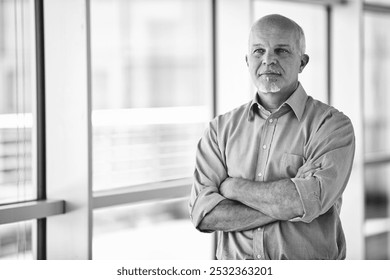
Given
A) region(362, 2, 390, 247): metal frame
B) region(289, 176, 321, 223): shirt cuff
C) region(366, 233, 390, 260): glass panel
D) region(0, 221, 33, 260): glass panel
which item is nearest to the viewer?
region(289, 176, 321, 223): shirt cuff

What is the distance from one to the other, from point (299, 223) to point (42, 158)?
4.37 feet

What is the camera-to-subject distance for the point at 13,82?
2367 mm

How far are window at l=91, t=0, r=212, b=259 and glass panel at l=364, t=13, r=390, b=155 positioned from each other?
4.61 ft

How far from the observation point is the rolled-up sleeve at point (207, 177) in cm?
158

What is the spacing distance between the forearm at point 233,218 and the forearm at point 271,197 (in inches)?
0.7

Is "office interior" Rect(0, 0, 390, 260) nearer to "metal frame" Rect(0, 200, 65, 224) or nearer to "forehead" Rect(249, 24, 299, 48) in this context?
"metal frame" Rect(0, 200, 65, 224)

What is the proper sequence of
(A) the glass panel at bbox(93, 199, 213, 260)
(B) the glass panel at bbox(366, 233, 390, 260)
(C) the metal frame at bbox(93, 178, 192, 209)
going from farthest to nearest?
1. (B) the glass panel at bbox(366, 233, 390, 260)
2. (A) the glass panel at bbox(93, 199, 213, 260)
3. (C) the metal frame at bbox(93, 178, 192, 209)

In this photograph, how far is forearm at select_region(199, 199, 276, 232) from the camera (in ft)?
5.04

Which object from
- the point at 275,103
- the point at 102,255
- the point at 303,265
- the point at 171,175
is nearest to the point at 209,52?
the point at 171,175

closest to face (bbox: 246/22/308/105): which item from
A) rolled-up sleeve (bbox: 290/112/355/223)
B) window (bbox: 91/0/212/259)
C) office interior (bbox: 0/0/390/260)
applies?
rolled-up sleeve (bbox: 290/112/355/223)

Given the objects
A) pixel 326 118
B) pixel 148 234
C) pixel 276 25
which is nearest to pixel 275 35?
pixel 276 25

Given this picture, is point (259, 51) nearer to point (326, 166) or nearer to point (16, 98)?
point (326, 166)

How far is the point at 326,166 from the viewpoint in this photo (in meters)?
1.50

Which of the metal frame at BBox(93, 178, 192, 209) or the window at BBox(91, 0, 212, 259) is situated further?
the window at BBox(91, 0, 212, 259)
